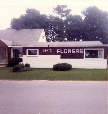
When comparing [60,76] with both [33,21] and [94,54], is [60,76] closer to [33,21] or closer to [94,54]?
[94,54]

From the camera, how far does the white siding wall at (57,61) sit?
18141mm

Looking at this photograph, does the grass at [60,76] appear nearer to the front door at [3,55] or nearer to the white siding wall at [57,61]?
the white siding wall at [57,61]

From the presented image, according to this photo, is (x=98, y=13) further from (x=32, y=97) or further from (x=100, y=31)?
(x=32, y=97)

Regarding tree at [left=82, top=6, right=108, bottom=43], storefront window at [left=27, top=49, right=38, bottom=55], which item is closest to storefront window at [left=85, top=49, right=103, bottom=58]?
storefront window at [left=27, top=49, right=38, bottom=55]

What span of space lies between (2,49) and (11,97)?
17.0 meters

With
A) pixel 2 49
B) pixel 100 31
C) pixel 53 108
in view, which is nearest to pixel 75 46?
pixel 2 49

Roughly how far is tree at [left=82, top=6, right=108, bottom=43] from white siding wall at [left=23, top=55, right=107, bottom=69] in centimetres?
2121

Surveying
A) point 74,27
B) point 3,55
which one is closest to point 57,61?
point 3,55

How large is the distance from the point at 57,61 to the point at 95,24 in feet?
74.8

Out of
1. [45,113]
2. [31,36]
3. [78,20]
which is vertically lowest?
[45,113]

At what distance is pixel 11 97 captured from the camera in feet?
23.5

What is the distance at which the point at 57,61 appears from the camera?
1859 centimetres

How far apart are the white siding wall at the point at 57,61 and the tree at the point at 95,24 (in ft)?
A: 69.6

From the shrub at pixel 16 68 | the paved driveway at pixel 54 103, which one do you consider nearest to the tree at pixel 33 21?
the shrub at pixel 16 68
